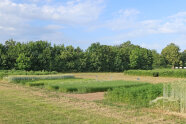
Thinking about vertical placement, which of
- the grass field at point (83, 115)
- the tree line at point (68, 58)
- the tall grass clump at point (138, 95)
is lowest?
the grass field at point (83, 115)

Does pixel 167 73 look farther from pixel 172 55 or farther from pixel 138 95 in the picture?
pixel 172 55

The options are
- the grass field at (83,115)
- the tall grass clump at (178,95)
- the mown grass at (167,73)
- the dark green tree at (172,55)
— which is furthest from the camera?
the dark green tree at (172,55)

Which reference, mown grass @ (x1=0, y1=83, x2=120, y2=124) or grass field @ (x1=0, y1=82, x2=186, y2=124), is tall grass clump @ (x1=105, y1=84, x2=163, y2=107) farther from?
mown grass @ (x1=0, y1=83, x2=120, y2=124)

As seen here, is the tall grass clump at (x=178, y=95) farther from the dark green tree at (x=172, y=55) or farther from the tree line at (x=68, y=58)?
the dark green tree at (x=172, y=55)

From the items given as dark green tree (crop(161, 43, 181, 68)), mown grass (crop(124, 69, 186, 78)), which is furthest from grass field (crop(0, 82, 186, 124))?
dark green tree (crop(161, 43, 181, 68))

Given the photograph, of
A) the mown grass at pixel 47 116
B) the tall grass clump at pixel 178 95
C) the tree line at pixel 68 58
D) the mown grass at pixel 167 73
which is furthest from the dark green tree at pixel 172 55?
the mown grass at pixel 47 116

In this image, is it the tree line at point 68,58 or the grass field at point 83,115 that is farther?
the tree line at point 68,58

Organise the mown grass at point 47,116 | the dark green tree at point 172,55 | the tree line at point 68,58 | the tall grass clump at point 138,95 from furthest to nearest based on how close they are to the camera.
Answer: the dark green tree at point 172,55, the tree line at point 68,58, the tall grass clump at point 138,95, the mown grass at point 47,116

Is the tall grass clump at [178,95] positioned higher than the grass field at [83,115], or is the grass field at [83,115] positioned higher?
the tall grass clump at [178,95]

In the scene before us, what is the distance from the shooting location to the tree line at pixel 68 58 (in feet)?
140

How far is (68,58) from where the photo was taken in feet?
161

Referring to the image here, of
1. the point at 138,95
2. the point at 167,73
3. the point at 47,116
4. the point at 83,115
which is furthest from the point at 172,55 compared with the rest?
the point at 47,116

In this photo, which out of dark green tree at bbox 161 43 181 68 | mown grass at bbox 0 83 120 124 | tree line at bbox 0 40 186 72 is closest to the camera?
mown grass at bbox 0 83 120 124

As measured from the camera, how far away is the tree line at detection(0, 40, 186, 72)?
42.6 metres
